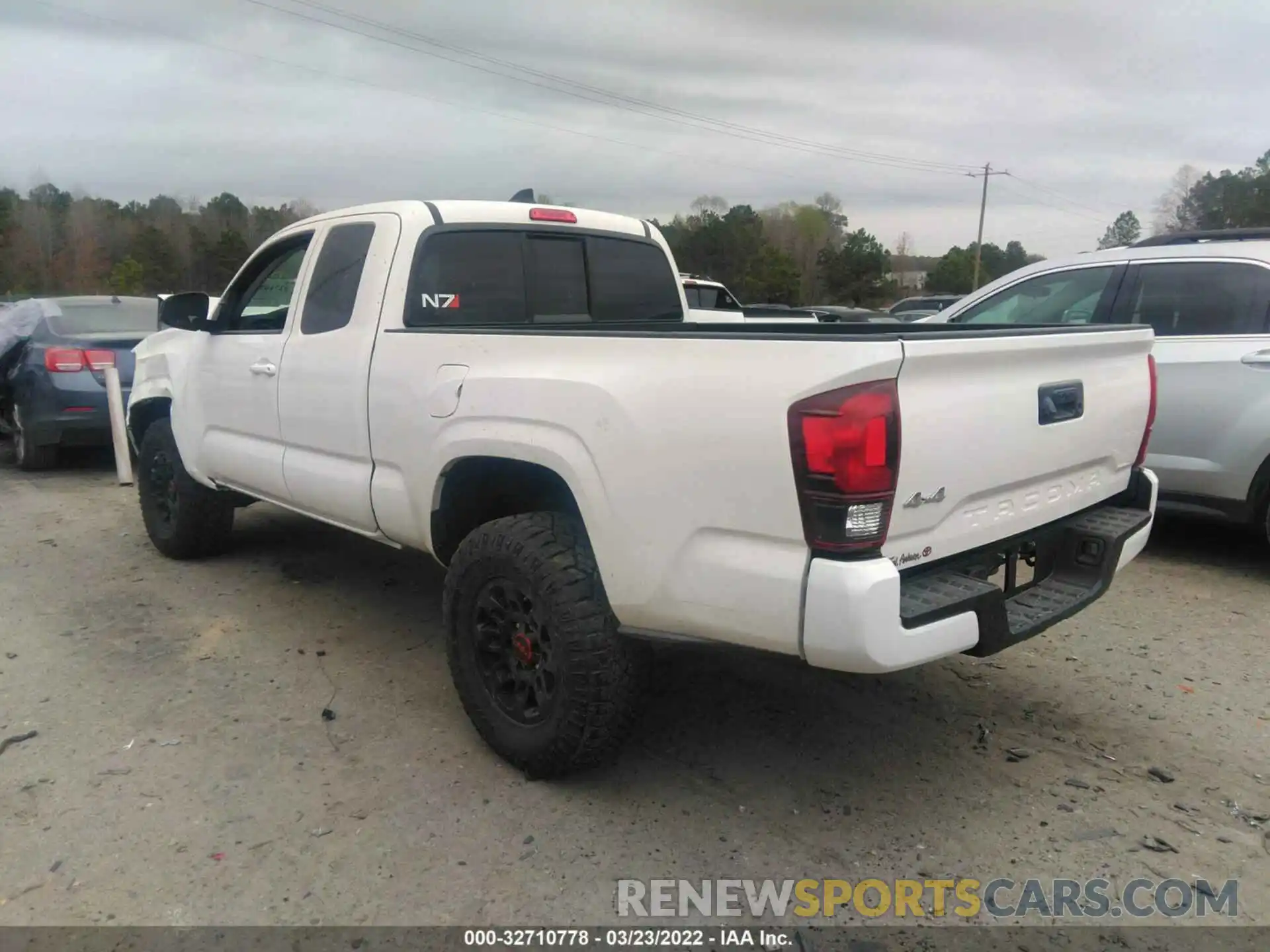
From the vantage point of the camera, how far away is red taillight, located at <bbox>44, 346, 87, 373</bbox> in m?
8.39

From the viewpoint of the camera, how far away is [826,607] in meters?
2.36

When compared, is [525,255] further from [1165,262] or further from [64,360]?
[64,360]

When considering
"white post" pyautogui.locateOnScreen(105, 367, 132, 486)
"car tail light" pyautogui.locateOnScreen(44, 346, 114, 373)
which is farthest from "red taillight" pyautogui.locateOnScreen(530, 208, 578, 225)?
"car tail light" pyautogui.locateOnScreen(44, 346, 114, 373)

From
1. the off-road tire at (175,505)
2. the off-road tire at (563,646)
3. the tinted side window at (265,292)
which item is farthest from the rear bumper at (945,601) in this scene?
the off-road tire at (175,505)

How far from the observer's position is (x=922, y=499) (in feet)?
8.16

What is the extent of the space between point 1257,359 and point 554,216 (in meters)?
Result: 3.87

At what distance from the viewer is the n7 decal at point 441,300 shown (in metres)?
3.88

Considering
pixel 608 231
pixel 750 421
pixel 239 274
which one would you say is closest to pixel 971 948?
pixel 750 421

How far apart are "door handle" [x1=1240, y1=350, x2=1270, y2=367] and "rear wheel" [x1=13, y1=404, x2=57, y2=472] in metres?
9.52

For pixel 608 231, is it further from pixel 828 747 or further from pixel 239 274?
pixel 828 747

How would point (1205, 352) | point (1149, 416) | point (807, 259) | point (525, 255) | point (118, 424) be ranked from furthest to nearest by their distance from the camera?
point (807, 259) < point (118, 424) < point (1205, 352) < point (525, 255) < point (1149, 416)

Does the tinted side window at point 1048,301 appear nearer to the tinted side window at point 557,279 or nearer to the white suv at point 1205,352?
the white suv at point 1205,352

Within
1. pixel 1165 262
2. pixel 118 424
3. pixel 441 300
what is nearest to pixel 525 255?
pixel 441 300

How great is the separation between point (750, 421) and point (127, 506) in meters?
6.64
